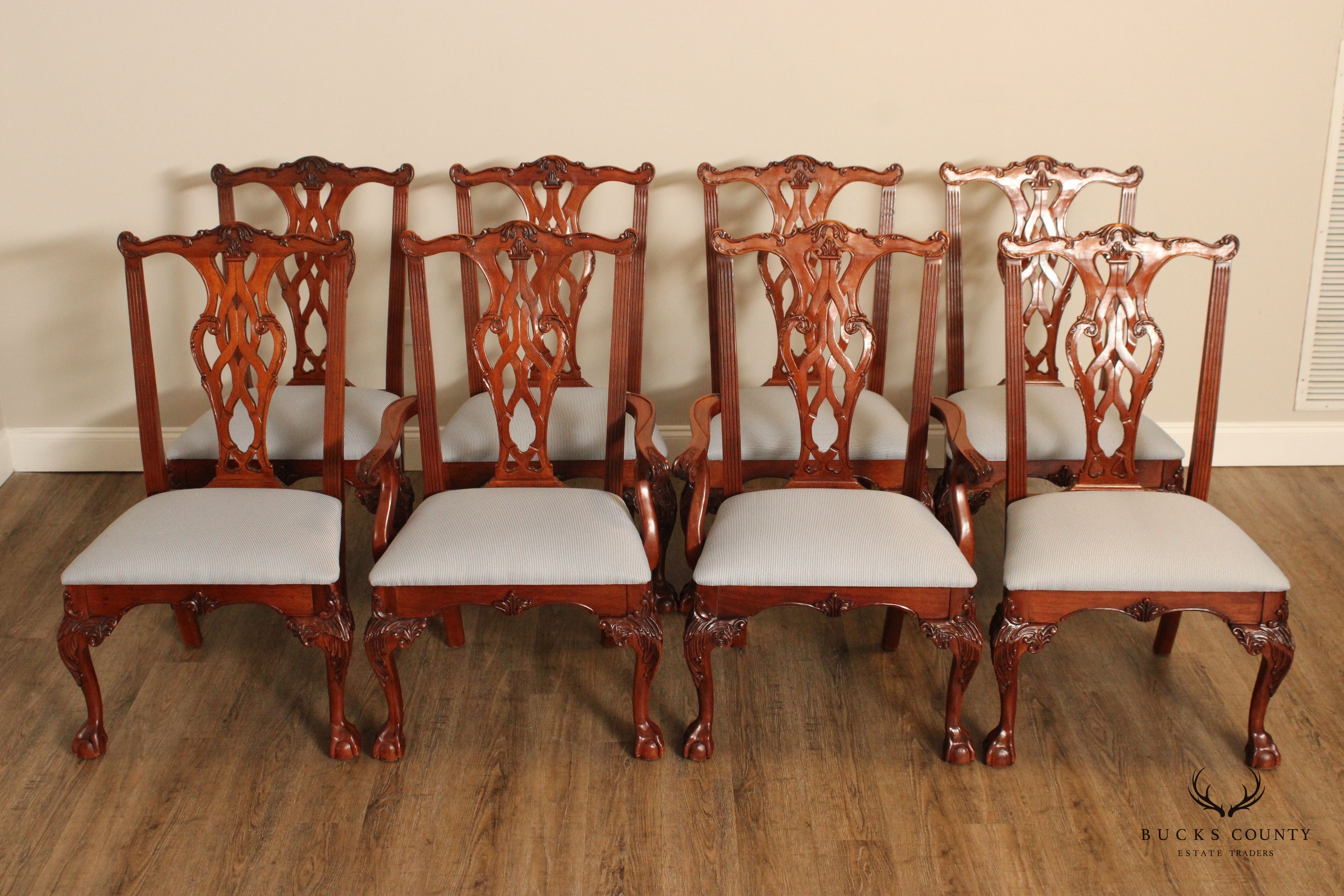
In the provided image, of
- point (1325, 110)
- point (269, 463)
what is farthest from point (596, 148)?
point (1325, 110)

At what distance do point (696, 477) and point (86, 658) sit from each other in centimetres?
130

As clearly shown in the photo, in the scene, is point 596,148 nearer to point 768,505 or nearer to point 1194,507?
point 768,505

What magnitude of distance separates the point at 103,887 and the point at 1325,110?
370 centimetres

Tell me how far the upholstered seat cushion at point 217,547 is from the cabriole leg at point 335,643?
0.06m

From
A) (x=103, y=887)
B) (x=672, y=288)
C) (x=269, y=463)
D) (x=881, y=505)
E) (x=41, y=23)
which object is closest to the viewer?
(x=103, y=887)

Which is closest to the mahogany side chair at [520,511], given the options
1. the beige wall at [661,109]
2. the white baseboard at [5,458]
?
the beige wall at [661,109]

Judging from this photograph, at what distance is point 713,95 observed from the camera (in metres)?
3.36

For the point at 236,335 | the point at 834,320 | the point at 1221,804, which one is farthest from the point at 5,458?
the point at 1221,804

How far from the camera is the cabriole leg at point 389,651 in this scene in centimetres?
229

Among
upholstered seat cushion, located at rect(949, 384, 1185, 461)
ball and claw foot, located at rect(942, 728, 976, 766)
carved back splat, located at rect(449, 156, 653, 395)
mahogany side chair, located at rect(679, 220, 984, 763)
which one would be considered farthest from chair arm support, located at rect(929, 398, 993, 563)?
carved back splat, located at rect(449, 156, 653, 395)

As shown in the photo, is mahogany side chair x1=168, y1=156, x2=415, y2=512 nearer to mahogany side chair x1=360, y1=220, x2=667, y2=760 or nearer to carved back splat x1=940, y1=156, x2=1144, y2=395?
mahogany side chair x1=360, y1=220, x2=667, y2=760

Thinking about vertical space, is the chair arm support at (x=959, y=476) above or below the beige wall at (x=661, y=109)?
below

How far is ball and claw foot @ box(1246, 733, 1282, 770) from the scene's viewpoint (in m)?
2.34

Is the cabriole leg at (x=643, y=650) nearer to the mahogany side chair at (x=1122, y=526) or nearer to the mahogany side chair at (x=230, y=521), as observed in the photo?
the mahogany side chair at (x=230, y=521)
